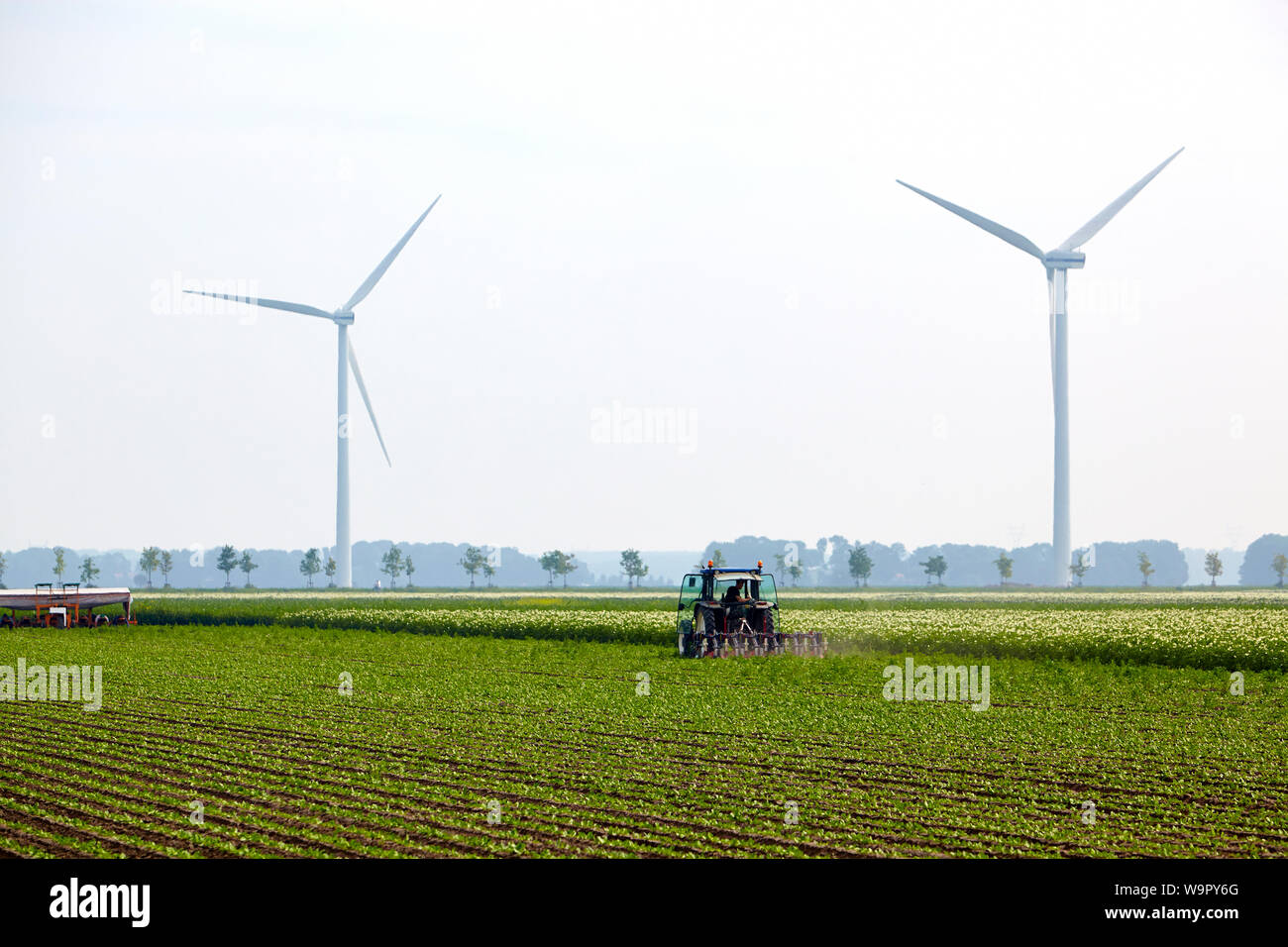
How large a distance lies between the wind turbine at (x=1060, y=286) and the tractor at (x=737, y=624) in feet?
167

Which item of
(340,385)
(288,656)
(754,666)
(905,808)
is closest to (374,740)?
(905,808)

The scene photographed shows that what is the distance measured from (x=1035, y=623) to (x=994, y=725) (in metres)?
28.2

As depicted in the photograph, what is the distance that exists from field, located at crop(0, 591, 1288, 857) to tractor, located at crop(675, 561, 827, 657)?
1300 mm

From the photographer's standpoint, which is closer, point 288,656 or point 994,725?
point 994,725

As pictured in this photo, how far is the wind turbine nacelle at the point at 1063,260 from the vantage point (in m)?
95.9

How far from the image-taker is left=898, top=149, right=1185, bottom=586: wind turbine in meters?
86.2

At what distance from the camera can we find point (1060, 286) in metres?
96.2

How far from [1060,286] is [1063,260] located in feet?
6.53

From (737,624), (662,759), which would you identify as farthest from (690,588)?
(662,759)
